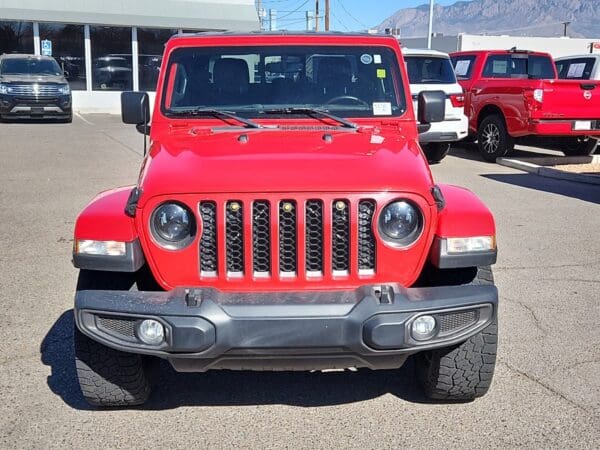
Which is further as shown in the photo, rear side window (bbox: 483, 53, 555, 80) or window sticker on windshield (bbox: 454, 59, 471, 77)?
window sticker on windshield (bbox: 454, 59, 471, 77)

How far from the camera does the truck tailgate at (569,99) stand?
11.8 metres

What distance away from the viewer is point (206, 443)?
3.48 meters

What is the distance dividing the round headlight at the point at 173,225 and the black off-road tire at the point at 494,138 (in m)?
10.6

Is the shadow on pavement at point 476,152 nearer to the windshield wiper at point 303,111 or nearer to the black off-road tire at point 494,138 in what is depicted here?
the black off-road tire at point 494,138

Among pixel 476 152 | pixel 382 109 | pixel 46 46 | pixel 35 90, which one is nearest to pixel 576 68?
pixel 476 152

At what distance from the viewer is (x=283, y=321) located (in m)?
3.05

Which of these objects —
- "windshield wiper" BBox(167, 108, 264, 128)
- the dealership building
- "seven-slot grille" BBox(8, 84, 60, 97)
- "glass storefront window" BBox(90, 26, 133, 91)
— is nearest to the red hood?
"windshield wiper" BBox(167, 108, 264, 128)

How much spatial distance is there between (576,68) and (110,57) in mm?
17434

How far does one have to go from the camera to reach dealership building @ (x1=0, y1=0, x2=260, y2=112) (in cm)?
2583

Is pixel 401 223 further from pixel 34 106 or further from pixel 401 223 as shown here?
pixel 34 106

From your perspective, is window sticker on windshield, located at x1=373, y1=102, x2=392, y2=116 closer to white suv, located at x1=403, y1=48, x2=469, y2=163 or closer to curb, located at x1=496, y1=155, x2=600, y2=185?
curb, located at x1=496, y1=155, x2=600, y2=185

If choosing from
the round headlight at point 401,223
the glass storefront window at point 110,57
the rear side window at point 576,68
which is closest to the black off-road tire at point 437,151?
the rear side window at point 576,68

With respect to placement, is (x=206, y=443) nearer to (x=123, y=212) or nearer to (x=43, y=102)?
(x=123, y=212)

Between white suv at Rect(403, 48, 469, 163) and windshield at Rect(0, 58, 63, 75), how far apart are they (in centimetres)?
1236
